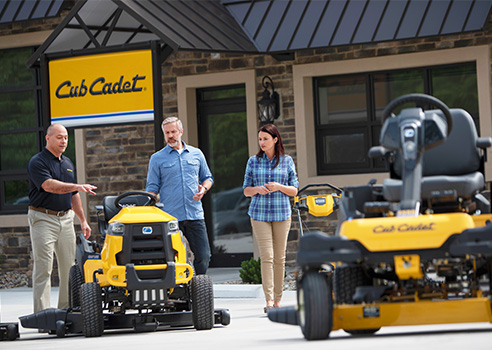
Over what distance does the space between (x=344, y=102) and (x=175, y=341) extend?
753 centimetres

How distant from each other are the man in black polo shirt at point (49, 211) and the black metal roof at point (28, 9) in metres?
5.51

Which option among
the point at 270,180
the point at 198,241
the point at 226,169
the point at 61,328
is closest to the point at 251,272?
the point at 226,169

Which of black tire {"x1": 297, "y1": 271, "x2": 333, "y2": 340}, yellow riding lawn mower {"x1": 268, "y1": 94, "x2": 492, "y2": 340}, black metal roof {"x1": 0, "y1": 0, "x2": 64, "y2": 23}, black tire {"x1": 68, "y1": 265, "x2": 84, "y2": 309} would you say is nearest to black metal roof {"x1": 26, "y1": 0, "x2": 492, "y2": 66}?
black metal roof {"x1": 0, "y1": 0, "x2": 64, "y2": 23}

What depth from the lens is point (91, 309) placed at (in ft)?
27.6

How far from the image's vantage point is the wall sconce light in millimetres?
14383

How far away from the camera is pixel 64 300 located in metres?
9.92

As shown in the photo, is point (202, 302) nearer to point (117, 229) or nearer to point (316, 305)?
point (117, 229)

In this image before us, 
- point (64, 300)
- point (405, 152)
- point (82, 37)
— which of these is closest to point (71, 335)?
point (64, 300)

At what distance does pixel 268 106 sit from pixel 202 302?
624 centimetres

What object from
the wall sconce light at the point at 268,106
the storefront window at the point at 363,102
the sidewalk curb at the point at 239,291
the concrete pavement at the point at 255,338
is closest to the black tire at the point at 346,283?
the concrete pavement at the point at 255,338

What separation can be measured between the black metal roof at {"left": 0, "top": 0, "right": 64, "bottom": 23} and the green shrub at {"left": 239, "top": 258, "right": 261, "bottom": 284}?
15.8 ft

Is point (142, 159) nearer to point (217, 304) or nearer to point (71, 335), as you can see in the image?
point (217, 304)

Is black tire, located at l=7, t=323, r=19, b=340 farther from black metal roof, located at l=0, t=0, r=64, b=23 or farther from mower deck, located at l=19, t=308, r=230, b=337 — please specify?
black metal roof, located at l=0, t=0, r=64, b=23

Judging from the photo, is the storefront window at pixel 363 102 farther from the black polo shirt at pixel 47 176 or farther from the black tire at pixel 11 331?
the black tire at pixel 11 331
